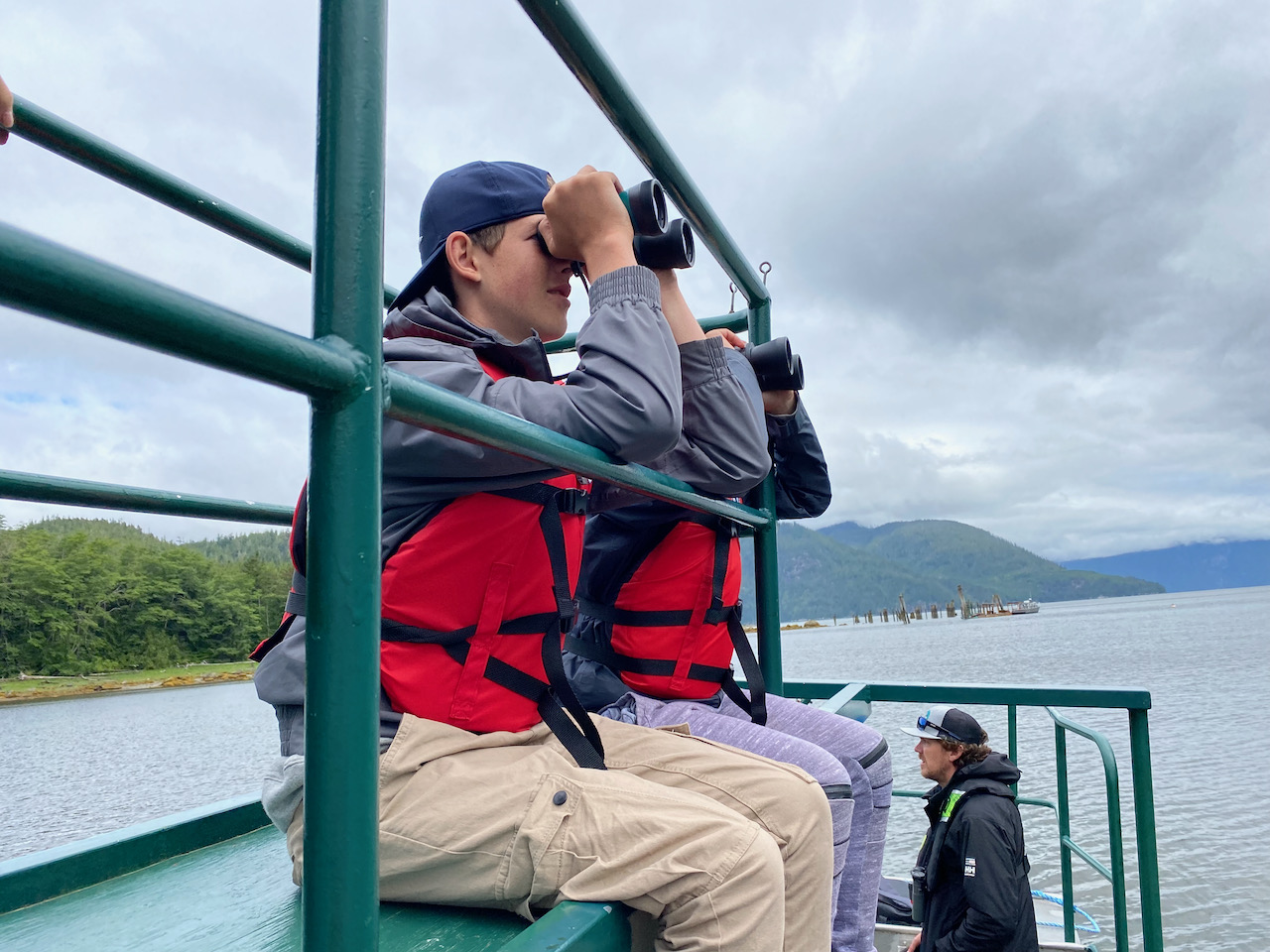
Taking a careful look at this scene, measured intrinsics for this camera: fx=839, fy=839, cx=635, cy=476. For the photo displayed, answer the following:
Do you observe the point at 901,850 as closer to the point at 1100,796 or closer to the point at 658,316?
the point at 1100,796

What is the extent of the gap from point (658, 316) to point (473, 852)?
2.52ft

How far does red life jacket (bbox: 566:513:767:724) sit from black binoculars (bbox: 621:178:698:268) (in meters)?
0.63

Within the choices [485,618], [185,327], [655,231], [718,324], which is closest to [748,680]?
[485,618]

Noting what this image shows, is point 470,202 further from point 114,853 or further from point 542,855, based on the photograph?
point 114,853

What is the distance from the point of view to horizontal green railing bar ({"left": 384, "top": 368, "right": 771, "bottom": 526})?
683 millimetres

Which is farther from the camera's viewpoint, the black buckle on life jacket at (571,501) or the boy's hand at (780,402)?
the boy's hand at (780,402)

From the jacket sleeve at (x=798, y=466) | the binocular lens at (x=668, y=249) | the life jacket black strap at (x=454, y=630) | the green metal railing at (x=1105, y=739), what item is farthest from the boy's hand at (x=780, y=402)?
the life jacket black strap at (x=454, y=630)

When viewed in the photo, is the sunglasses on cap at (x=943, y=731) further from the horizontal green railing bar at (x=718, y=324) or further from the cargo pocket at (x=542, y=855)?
the cargo pocket at (x=542, y=855)

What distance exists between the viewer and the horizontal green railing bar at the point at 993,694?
339 cm

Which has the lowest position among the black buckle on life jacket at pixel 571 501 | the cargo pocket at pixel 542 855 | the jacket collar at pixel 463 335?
the cargo pocket at pixel 542 855

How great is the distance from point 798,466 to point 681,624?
733mm

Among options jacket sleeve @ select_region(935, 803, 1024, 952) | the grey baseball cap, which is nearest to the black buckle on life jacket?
jacket sleeve @ select_region(935, 803, 1024, 952)

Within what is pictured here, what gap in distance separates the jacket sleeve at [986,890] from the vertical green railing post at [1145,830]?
1316 mm

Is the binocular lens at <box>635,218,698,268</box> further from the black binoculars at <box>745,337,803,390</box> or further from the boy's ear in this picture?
the black binoculars at <box>745,337,803,390</box>
